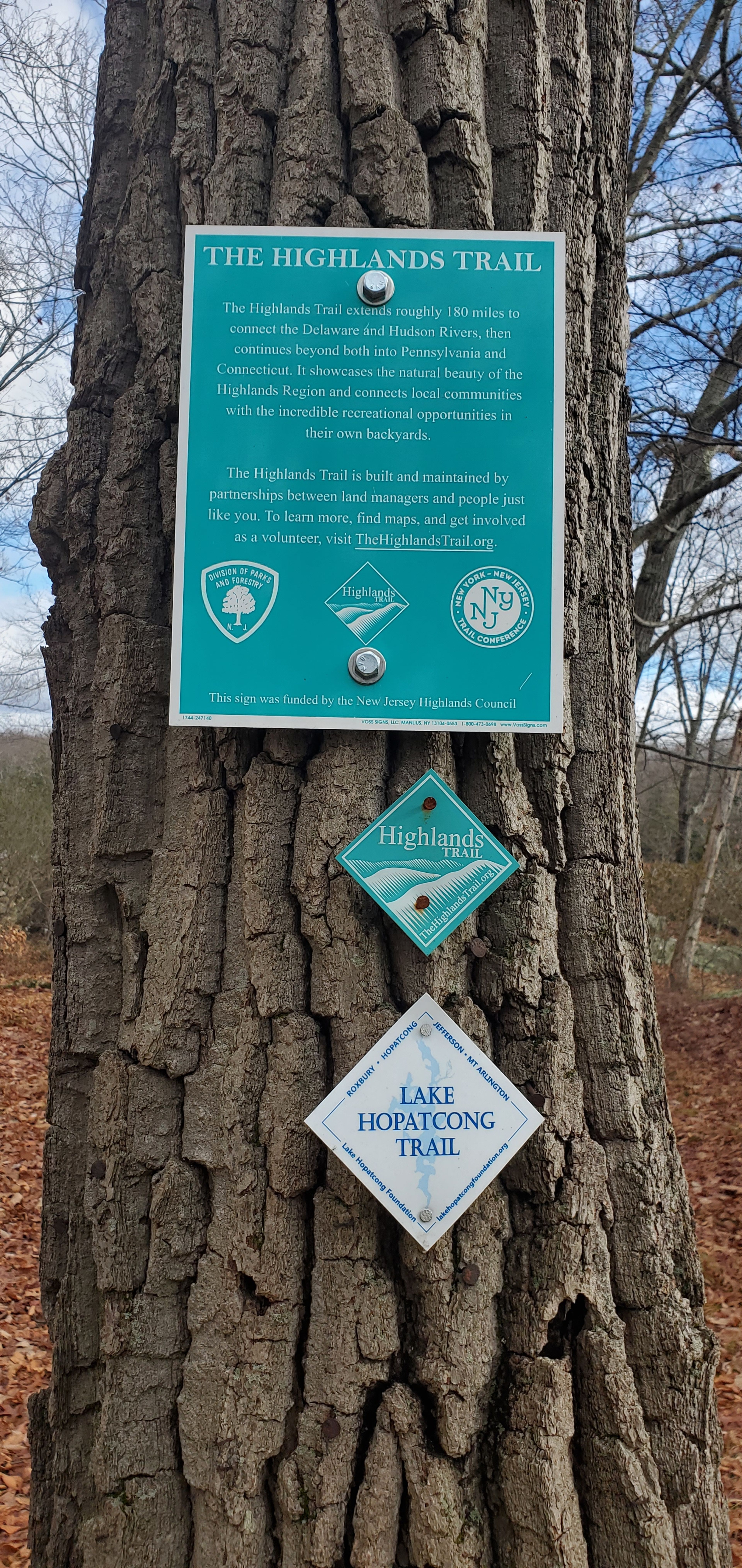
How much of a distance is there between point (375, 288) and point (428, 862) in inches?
35.2

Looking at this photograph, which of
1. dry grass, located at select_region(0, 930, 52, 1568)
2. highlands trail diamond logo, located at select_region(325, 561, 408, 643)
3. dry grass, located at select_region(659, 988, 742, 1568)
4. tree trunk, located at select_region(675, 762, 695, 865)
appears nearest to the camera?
highlands trail diamond logo, located at select_region(325, 561, 408, 643)

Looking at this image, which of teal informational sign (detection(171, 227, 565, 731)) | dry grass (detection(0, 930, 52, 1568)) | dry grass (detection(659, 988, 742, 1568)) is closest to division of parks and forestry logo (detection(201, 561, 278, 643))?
teal informational sign (detection(171, 227, 565, 731))

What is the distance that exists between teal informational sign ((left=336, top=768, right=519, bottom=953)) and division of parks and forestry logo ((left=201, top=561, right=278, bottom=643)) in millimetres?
357

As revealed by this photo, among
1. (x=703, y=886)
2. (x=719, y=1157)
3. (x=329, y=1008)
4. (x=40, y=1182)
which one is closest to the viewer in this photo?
(x=329, y=1008)

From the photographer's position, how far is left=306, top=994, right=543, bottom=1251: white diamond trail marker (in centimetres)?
149

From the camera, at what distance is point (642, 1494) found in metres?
1.46

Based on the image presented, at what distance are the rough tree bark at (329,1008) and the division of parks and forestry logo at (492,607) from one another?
146 mm

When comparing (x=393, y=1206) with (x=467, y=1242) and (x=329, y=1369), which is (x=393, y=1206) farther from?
(x=329, y=1369)

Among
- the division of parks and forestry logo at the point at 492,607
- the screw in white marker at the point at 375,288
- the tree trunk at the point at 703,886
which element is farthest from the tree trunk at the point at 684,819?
the screw in white marker at the point at 375,288

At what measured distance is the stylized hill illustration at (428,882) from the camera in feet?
4.96

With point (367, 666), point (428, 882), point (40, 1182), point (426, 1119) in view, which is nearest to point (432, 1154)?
point (426, 1119)

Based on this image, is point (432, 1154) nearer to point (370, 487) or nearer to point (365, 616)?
point (365, 616)

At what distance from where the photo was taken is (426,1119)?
1.53m

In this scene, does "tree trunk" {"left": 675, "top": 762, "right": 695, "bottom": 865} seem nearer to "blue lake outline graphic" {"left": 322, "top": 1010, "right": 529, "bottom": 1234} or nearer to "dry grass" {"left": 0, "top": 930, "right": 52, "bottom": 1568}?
"dry grass" {"left": 0, "top": 930, "right": 52, "bottom": 1568}
